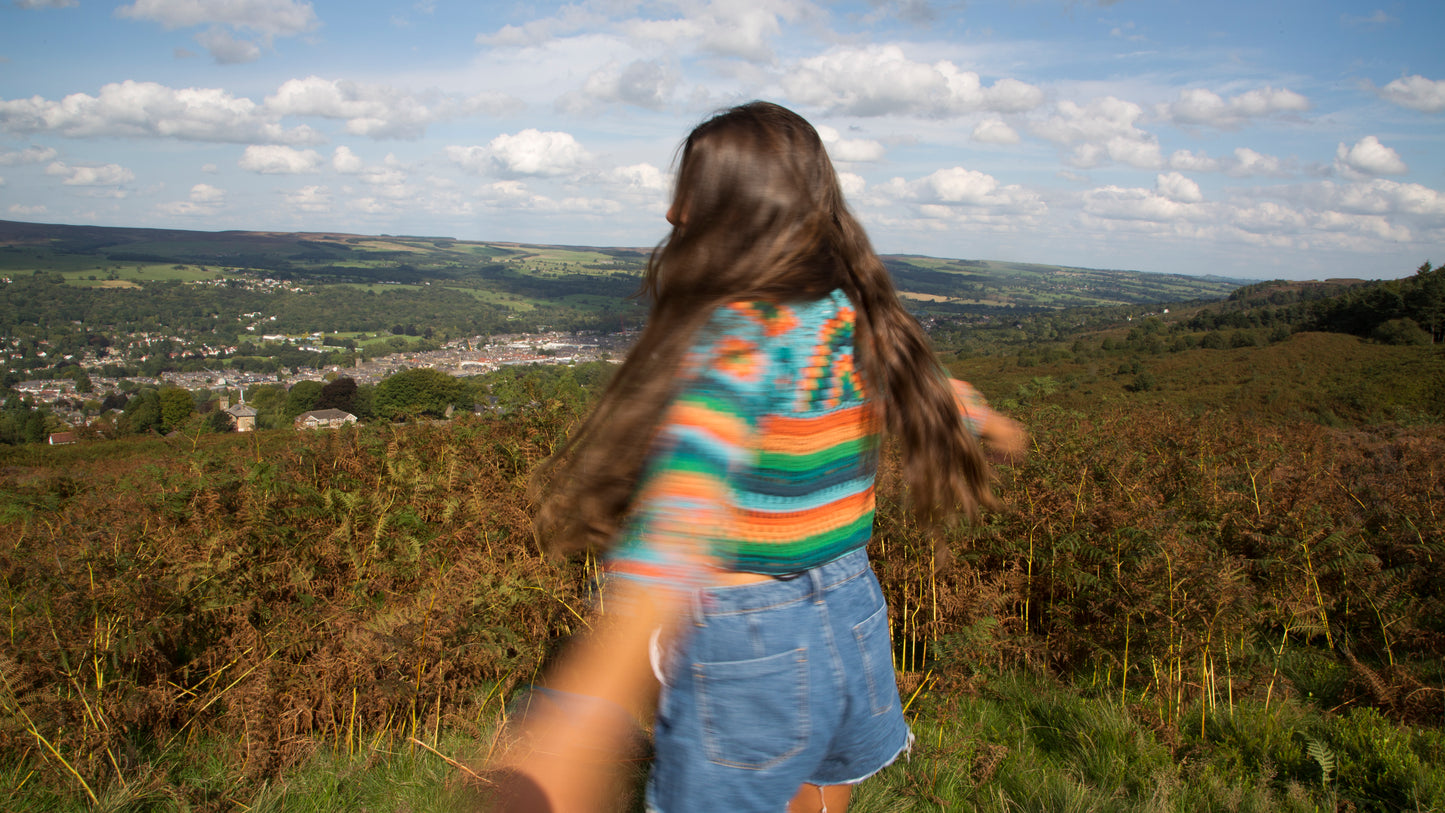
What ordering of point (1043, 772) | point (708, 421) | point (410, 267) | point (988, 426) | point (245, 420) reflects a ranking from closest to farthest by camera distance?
point (708, 421) → point (988, 426) → point (1043, 772) → point (245, 420) → point (410, 267)

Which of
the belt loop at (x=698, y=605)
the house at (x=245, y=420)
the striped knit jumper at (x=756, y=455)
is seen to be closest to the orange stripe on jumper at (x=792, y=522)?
the striped knit jumper at (x=756, y=455)

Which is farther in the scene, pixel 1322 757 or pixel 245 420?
pixel 245 420

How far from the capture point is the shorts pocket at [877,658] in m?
1.26

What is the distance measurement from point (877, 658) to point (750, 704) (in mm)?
288

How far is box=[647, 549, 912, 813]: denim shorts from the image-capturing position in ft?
3.67

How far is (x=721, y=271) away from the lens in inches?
46.1

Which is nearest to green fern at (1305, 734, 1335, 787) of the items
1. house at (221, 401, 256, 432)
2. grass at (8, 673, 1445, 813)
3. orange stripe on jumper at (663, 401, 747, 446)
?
grass at (8, 673, 1445, 813)

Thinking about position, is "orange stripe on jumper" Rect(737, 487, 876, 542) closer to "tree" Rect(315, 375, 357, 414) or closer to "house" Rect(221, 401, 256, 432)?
"house" Rect(221, 401, 256, 432)

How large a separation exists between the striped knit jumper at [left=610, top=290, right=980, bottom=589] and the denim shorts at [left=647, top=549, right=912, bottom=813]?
0.06m

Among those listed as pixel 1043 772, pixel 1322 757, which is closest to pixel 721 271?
pixel 1043 772

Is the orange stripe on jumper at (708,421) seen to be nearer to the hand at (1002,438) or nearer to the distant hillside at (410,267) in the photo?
the hand at (1002,438)

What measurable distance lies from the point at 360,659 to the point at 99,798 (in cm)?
80

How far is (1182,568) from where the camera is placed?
114 inches

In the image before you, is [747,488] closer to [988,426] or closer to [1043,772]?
[988,426]
